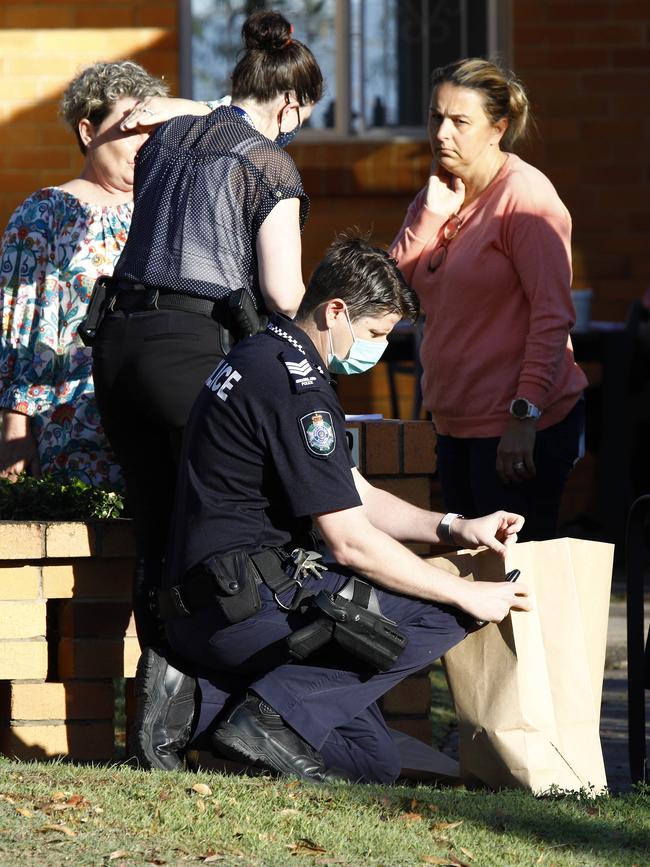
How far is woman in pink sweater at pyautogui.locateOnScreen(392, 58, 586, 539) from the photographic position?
4.20 m

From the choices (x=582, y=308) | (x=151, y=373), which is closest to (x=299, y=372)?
(x=151, y=373)

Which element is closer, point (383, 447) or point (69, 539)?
point (69, 539)

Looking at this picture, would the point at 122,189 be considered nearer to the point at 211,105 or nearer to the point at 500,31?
the point at 211,105

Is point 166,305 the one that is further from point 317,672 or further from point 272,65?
point 317,672

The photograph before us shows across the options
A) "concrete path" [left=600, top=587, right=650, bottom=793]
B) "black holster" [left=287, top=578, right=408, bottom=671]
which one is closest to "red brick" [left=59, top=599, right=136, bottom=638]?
"black holster" [left=287, top=578, right=408, bottom=671]

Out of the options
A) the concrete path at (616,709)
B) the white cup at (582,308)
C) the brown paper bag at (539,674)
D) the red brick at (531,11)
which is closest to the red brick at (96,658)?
the brown paper bag at (539,674)

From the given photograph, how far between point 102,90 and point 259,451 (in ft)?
4.97

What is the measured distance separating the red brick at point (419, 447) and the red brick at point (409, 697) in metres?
0.60

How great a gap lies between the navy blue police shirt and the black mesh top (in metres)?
0.21

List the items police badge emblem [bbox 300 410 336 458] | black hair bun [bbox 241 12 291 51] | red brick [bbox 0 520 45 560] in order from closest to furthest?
police badge emblem [bbox 300 410 336 458], black hair bun [bbox 241 12 291 51], red brick [bbox 0 520 45 560]

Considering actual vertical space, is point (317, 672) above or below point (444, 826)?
above

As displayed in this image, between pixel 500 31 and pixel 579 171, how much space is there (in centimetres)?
93

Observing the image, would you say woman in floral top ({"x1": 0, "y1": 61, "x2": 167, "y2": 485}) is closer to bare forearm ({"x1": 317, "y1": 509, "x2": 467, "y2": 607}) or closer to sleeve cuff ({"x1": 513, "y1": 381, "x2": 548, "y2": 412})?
bare forearm ({"x1": 317, "y1": 509, "x2": 467, "y2": 607})

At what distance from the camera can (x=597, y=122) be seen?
783 cm
